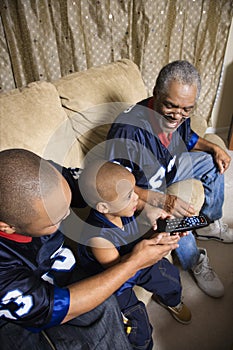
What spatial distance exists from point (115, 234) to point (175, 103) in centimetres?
59

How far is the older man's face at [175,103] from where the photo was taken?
3.70 feet

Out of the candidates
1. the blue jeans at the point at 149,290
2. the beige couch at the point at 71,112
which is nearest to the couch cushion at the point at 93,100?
the beige couch at the point at 71,112

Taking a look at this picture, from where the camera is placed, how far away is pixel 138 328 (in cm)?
97

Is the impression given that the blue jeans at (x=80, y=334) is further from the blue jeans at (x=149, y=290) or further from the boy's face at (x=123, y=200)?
the boy's face at (x=123, y=200)

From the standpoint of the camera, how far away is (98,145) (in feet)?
4.75

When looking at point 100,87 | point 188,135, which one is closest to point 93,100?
point 100,87

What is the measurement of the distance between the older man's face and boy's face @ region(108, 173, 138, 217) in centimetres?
39

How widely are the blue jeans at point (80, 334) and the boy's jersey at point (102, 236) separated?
147 millimetres

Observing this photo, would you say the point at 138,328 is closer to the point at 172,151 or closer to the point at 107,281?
the point at 107,281

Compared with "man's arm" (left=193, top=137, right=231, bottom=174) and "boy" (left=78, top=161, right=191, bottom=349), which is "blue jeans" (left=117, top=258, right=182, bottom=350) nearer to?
"boy" (left=78, top=161, right=191, bottom=349)

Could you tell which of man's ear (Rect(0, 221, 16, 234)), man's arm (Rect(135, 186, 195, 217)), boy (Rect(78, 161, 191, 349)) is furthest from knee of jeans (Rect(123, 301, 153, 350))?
man's ear (Rect(0, 221, 16, 234))

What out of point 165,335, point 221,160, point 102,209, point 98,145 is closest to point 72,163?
point 98,145

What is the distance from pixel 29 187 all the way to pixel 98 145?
2.63 feet

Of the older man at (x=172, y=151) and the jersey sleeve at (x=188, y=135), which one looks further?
the jersey sleeve at (x=188, y=135)
